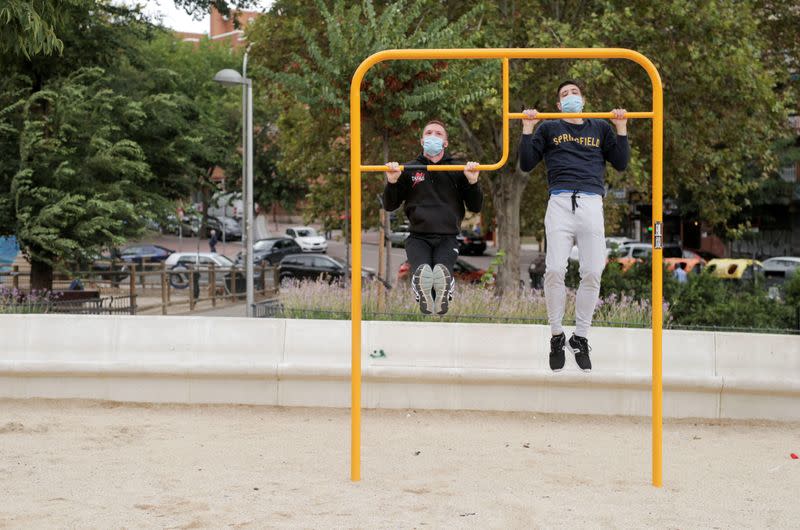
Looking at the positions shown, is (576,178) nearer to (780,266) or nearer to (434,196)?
(434,196)

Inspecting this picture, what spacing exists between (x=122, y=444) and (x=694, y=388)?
5540 millimetres

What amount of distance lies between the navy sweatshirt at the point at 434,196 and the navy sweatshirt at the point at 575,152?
69 centimetres

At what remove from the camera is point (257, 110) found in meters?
55.0

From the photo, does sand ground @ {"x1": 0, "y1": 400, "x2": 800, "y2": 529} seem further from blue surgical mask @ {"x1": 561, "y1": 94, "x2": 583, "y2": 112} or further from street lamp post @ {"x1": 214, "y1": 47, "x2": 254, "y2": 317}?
street lamp post @ {"x1": 214, "y1": 47, "x2": 254, "y2": 317}

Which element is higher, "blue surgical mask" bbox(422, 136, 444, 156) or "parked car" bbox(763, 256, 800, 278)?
"blue surgical mask" bbox(422, 136, 444, 156)

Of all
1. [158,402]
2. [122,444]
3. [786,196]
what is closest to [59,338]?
[158,402]

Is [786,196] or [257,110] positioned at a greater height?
[257,110]

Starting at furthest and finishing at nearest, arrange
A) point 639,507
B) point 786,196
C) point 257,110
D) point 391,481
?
point 257,110
point 786,196
point 391,481
point 639,507

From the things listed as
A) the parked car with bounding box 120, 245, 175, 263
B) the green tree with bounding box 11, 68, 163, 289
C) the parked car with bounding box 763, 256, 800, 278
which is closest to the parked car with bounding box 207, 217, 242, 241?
the parked car with bounding box 120, 245, 175, 263

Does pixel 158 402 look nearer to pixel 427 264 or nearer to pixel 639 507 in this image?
pixel 427 264

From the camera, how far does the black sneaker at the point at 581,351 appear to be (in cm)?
782

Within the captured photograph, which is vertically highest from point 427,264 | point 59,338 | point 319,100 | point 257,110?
point 257,110

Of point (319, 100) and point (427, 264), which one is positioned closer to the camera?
point (427, 264)

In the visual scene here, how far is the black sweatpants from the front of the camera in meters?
8.30
